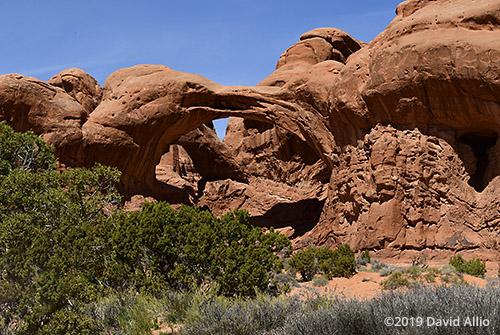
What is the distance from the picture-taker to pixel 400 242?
17.4 m

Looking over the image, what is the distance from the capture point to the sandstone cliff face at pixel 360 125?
1645 centimetres

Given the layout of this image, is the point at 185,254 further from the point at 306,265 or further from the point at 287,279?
the point at 306,265

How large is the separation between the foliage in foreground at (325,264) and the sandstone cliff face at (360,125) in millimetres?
4102

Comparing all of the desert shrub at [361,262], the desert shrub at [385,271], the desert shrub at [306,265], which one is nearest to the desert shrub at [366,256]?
the desert shrub at [361,262]

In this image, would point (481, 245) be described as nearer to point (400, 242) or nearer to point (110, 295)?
point (400, 242)

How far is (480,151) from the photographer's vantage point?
59.6 ft

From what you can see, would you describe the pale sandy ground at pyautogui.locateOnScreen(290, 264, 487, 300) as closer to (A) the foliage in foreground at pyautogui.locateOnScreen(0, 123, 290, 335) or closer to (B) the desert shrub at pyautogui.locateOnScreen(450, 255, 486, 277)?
(B) the desert shrub at pyautogui.locateOnScreen(450, 255, 486, 277)

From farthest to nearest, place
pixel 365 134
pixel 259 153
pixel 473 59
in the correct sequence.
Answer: pixel 259 153 < pixel 365 134 < pixel 473 59

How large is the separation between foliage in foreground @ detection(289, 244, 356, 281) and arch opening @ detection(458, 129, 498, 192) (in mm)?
6102

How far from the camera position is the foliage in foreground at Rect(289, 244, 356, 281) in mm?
13375

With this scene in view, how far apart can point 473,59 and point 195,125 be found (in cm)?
1285

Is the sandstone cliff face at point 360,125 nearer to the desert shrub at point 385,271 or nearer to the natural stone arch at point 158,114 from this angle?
the natural stone arch at point 158,114

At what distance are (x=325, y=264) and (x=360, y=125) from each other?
7.39 meters

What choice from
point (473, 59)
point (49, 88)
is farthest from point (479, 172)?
point (49, 88)
